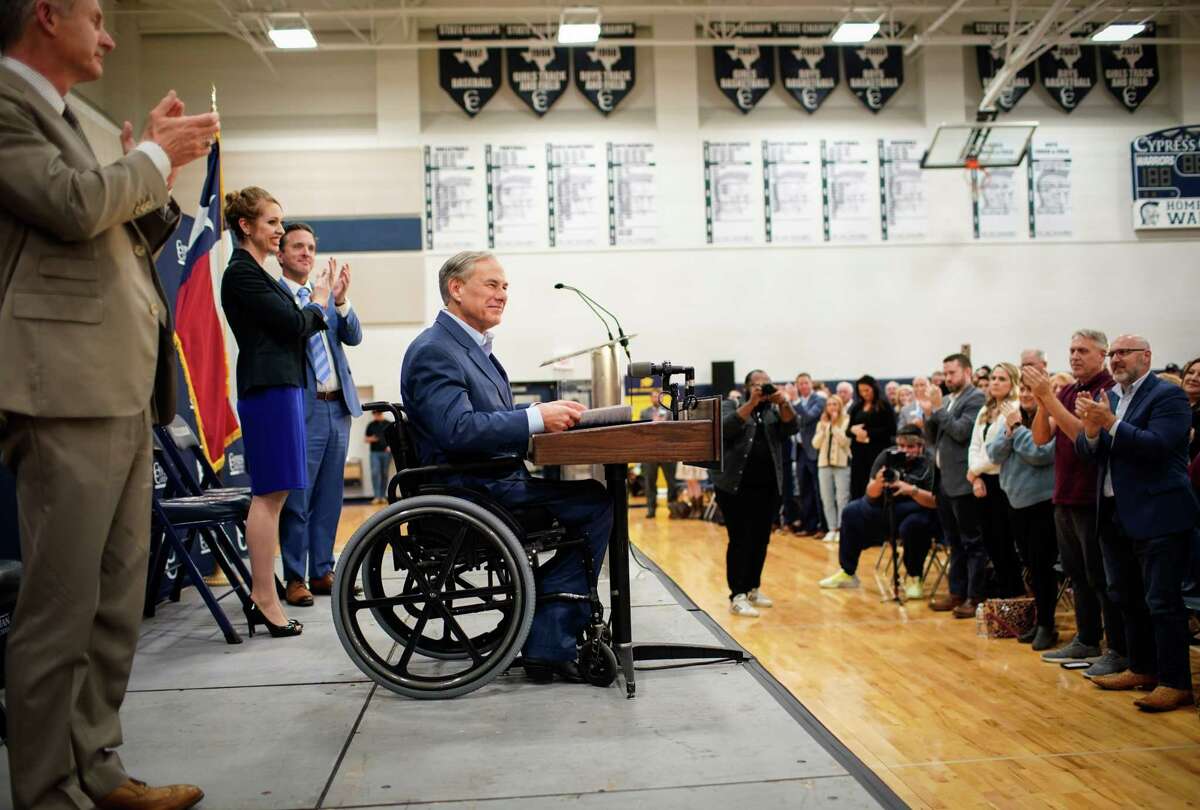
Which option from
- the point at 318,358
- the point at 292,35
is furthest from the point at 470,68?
the point at 318,358

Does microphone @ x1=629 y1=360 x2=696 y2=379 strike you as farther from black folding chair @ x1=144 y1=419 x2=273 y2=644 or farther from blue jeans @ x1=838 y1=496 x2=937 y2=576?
blue jeans @ x1=838 y1=496 x2=937 y2=576

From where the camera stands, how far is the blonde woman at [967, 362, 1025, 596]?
186 inches

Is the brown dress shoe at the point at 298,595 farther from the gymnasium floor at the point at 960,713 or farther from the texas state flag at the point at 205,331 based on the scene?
the gymnasium floor at the point at 960,713

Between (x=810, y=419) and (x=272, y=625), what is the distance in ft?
21.3

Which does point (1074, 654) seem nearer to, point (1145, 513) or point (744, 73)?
point (1145, 513)

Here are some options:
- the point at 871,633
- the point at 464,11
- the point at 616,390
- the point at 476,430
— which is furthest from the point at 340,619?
the point at 464,11

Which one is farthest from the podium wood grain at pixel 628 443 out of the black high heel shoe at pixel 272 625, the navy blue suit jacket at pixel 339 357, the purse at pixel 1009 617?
the purse at pixel 1009 617

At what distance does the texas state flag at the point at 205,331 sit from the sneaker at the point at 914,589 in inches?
152

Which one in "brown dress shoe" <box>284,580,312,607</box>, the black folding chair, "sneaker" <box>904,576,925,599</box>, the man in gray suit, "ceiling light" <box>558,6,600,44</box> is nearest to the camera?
the black folding chair

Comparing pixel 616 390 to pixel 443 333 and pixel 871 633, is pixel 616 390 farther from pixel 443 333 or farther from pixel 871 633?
pixel 871 633

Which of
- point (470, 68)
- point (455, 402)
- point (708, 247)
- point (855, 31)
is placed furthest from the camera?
point (708, 247)

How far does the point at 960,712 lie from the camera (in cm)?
321

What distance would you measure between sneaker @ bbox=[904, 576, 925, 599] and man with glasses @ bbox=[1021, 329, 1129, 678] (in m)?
1.40

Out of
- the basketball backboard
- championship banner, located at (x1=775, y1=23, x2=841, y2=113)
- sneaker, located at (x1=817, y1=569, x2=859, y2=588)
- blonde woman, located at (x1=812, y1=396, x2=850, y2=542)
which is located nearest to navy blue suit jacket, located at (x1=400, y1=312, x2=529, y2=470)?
sneaker, located at (x1=817, y1=569, x2=859, y2=588)
